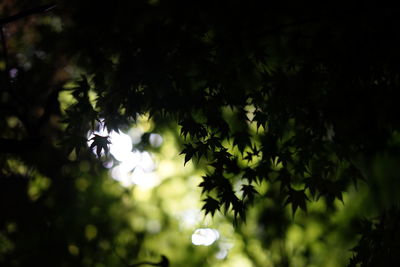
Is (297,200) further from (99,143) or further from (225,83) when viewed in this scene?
(99,143)

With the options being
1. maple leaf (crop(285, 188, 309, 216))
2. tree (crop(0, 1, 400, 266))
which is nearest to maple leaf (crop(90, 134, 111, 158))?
tree (crop(0, 1, 400, 266))

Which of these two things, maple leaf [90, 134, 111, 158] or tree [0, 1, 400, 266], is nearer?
maple leaf [90, 134, 111, 158]

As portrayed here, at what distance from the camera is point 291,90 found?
3.54 metres

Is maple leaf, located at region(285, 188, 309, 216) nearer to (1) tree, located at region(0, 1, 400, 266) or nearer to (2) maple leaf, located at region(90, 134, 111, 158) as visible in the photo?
(1) tree, located at region(0, 1, 400, 266)

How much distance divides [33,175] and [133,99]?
3909 mm

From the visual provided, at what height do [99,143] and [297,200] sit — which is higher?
[99,143]

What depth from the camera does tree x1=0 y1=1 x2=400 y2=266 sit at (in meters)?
3.09

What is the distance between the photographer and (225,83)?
3207 mm

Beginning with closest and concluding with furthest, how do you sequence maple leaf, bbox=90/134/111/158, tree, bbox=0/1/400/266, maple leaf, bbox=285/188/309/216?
1. maple leaf, bbox=90/134/111/158
2. tree, bbox=0/1/400/266
3. maple leaf, bbox=285/188/309/216

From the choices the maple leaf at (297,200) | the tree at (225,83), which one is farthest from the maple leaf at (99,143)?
the maple leaf at (297,200)

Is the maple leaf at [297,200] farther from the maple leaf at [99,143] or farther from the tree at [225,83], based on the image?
the maple leaf at [99,143]

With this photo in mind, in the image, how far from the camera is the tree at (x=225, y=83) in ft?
10.1

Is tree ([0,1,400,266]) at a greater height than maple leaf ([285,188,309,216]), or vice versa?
tree ([0,1,400,266])

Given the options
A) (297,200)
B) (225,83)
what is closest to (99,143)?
(225,83)
